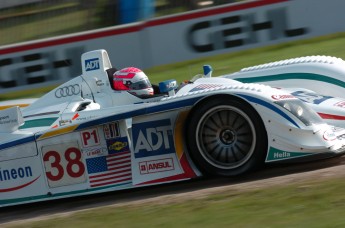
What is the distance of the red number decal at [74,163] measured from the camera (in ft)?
21.8

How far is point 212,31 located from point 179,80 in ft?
5.21

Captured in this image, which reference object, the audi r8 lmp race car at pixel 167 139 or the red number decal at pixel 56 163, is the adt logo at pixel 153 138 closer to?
the audi r8 lmp race car at pixel 167 139

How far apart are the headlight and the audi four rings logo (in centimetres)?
266

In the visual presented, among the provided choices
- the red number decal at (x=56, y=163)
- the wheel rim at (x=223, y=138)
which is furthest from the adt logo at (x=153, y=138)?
the red number decal at (x=56, y=163)

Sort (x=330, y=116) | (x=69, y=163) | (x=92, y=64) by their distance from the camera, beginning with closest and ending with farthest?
(x=69, y=163) → (x=330, y=116) → (x=92, y=64)

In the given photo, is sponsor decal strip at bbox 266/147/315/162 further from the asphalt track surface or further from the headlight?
the headlight

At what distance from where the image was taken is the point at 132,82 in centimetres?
777

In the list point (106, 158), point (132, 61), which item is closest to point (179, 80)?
point (132, 61)

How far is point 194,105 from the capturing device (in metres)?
6.32

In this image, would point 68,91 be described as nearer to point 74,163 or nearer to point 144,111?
point 74,163

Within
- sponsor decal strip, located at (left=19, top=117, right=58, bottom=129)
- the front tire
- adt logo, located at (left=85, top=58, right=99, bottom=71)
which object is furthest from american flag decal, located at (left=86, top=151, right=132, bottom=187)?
adt logo, located at (left=85, top=58, right=99, bottom=71)

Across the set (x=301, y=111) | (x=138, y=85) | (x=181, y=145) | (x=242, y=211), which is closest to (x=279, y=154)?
(x=301, y=111)

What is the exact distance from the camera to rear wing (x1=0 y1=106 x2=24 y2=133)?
7117mm

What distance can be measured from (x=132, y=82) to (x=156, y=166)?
1560 millimetres
